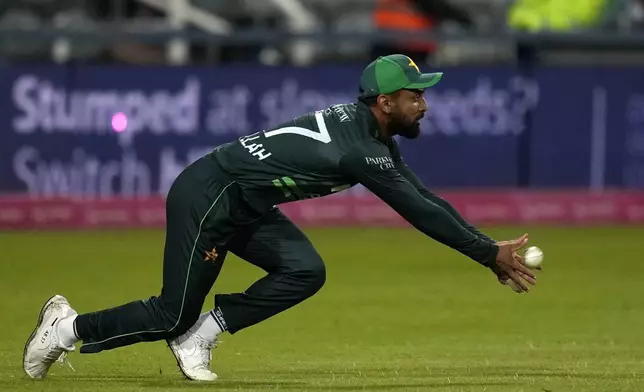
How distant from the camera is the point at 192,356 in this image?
839 cm

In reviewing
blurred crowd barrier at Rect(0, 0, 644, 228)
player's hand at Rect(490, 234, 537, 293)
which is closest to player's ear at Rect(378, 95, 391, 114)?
player's hand at Rect(490, 234, 537, 293)

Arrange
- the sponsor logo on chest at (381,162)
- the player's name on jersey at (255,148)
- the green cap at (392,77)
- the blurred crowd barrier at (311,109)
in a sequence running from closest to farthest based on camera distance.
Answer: the sponsor logo on chest at (381,162) → the green cap at (392,77) → the player's name on jersey at (255,148) → the blurred crowd barrier at (311,109)

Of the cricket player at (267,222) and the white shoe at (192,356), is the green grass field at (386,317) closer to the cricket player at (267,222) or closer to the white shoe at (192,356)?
the white shoe at (192,356)

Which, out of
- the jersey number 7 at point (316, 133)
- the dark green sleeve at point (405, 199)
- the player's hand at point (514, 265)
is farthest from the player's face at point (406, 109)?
the player's hand at point (514, 265)

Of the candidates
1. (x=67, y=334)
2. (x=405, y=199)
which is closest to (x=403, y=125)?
(x=405, y=199)

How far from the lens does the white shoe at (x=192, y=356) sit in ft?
27.5

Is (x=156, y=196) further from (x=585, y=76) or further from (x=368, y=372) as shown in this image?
(x=368, y=372)

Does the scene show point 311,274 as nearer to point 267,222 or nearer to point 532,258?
point 267,222

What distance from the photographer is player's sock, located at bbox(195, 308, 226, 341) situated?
8453 millimetres

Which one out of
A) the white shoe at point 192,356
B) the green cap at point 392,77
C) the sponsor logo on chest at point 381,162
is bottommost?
the white shoe at point 192,356

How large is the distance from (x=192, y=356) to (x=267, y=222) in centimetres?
86

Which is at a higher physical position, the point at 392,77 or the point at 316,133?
the point at 392,77

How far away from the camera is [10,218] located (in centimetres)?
1928

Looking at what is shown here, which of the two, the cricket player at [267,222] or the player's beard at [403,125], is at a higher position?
the player's beard at [403,125]
